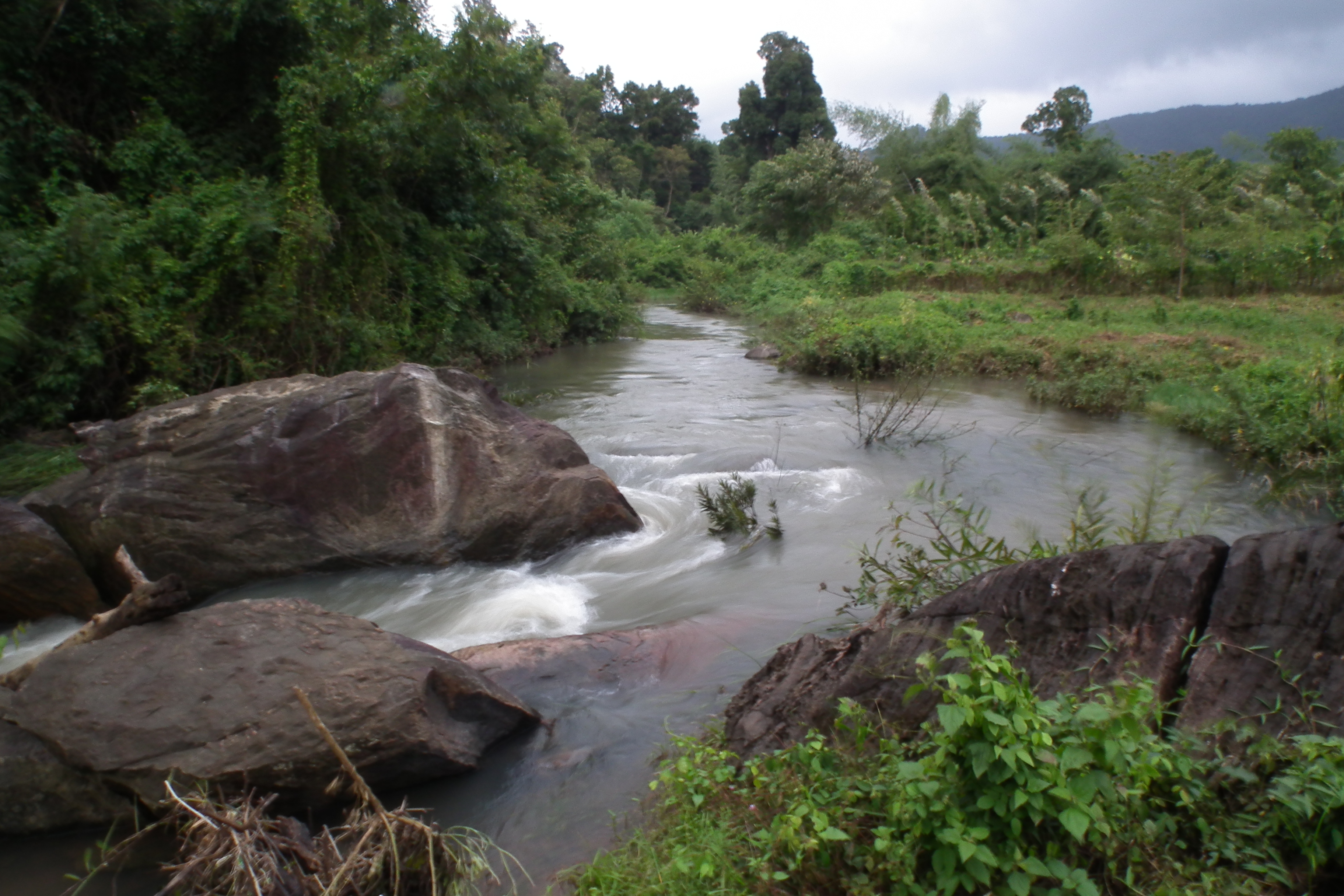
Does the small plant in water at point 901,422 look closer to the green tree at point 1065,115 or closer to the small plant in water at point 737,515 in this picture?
the small plant in water at point 737,515

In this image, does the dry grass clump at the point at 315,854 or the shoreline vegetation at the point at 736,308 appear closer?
the shoreline vegetation at the point at 736,308

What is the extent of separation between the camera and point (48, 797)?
3969 millimetres

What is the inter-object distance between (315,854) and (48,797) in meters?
1.60

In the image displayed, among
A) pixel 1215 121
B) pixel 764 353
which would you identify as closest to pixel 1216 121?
pixel 1215 121

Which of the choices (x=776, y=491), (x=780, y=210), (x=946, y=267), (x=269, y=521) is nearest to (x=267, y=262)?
(x=269, y=521)

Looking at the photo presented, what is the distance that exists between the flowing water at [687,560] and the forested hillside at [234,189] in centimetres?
308

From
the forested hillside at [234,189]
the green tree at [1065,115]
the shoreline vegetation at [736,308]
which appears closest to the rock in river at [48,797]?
the shoreline vegetation at [736,308]

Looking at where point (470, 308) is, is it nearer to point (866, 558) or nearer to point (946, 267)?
point (866, 558)

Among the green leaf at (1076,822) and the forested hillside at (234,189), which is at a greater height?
the forested hillside at (234,189)

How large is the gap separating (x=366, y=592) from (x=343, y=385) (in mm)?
1740

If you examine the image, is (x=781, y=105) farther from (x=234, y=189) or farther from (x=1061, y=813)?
(x=1061, y=813)

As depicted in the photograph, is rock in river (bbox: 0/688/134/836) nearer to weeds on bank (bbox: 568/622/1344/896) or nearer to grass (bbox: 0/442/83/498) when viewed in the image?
weeds on bank (bbox: 568/622/1344/896)

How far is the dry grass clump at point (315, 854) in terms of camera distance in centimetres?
314

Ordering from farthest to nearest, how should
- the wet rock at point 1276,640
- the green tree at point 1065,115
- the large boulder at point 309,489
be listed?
1. the green tree at point 1065,115
2. the large boulder at point 309,489
3. the wet rock at point 1276,640
